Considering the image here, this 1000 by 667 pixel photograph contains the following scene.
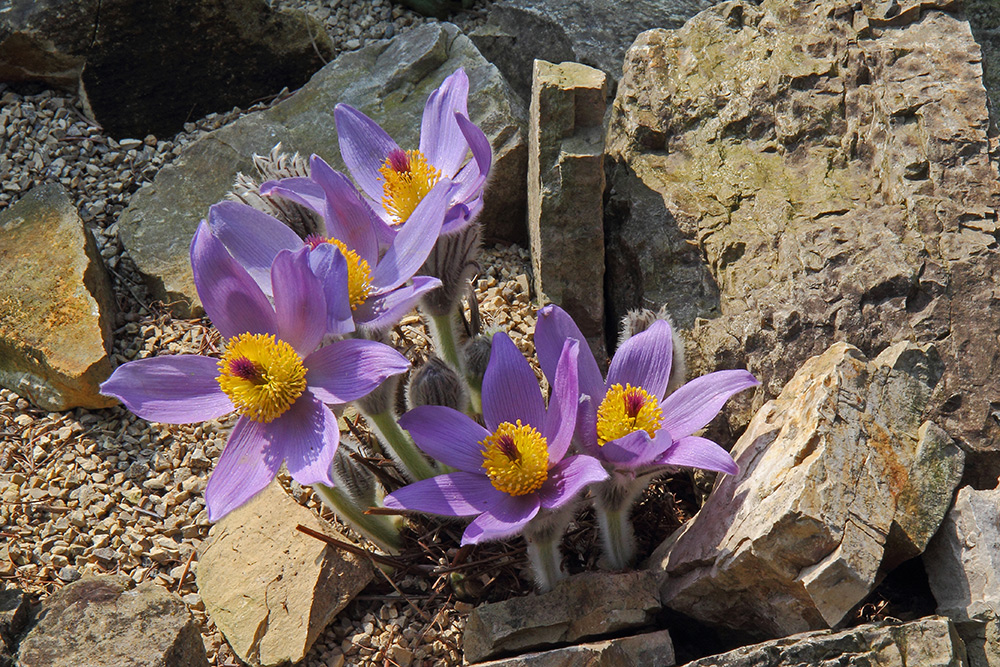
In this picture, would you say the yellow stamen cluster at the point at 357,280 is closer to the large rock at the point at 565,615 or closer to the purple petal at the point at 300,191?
the purple petal at the point at 300,191

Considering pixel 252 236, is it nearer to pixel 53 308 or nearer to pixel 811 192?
pixel 53 308

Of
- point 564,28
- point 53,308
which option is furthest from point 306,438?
point 564,28

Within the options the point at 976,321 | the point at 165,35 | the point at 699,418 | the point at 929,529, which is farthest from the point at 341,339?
the point at 165,35

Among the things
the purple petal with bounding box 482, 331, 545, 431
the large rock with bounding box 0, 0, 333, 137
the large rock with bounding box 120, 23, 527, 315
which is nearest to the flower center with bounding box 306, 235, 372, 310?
the purple petal with bounding box 482, 331, 545, 431

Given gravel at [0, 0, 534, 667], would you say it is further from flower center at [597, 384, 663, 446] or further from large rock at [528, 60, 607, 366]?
flower center at [597, 384, 663, 446]

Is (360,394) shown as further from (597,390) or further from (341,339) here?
(597,390)
